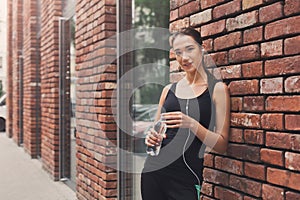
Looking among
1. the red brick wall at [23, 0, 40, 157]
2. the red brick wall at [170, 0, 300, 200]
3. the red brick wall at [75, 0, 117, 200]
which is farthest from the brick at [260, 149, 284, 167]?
the red brick wall at [23, 0, 40, 157]

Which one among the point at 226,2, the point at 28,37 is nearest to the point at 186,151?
the point at 226,2

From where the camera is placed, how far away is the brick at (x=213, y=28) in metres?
2.53

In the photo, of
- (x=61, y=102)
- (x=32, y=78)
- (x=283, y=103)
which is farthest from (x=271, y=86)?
(x=32, y=78)

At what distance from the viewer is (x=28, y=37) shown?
988 cm

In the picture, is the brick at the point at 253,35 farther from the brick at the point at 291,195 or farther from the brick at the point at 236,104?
the brick at the point at 291,195

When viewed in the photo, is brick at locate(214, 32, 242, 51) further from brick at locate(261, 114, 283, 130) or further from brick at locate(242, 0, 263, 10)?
brick at locate(261, 114, 283, 130)

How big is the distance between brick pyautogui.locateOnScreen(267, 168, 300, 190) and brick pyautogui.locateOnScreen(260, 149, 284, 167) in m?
0.04

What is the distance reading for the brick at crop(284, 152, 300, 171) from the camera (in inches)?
77.1

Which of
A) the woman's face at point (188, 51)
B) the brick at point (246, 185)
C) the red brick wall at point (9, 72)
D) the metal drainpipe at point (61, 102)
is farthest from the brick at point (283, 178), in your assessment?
the red brick wall at point (9, 72)

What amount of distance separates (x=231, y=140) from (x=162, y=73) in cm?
130

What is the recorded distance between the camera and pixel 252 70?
7.47 ft

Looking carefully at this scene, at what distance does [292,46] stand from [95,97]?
2.95 m

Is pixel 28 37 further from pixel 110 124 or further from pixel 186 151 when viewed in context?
pixel 186 151

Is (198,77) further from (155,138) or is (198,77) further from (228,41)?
(155,138)
